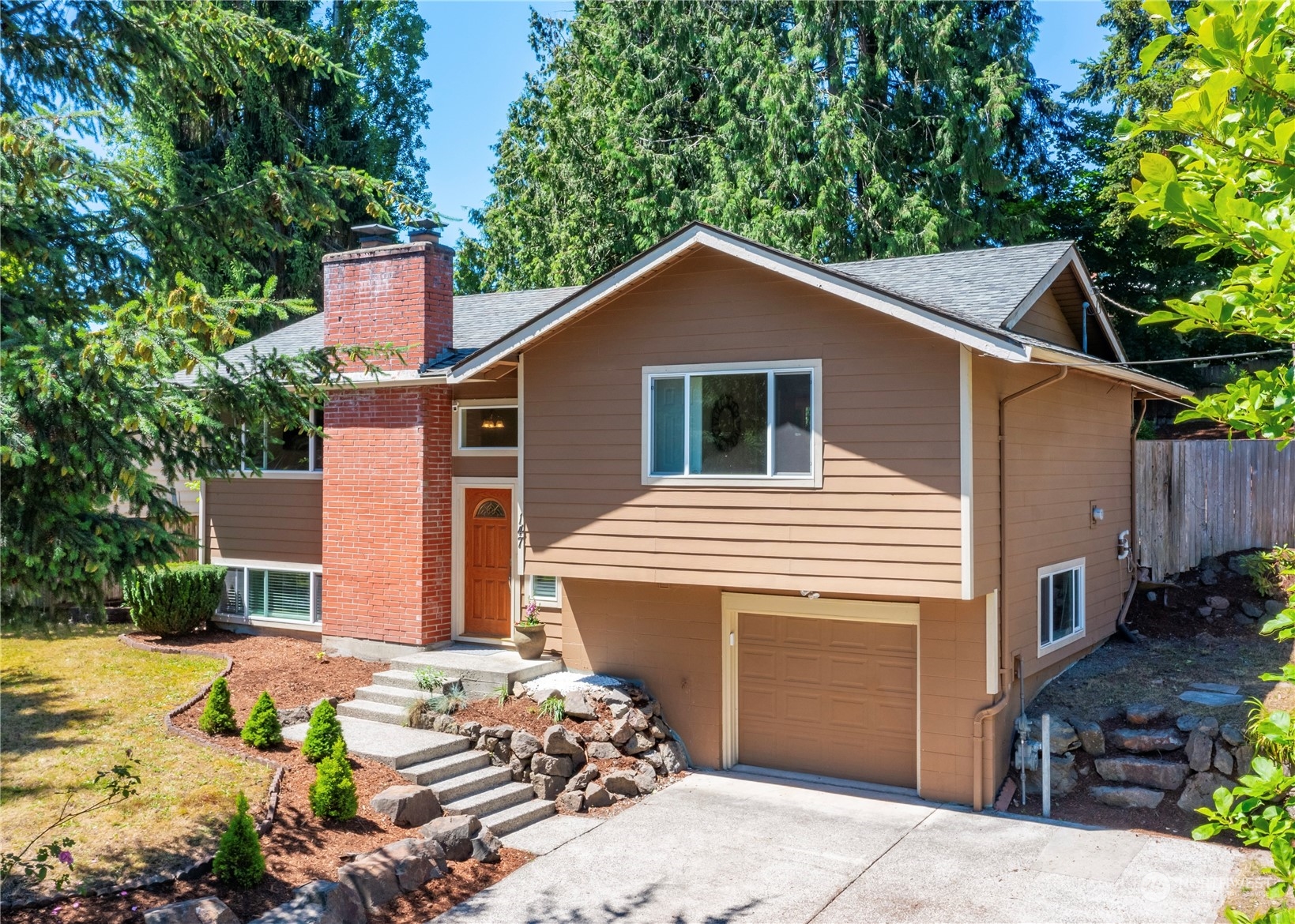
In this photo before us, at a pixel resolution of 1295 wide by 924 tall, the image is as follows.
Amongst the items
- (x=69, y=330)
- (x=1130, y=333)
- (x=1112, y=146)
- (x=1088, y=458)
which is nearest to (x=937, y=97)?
(x=1112, y=146)

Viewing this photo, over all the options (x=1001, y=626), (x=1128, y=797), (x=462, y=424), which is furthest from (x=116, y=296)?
(x=1128, y=797)

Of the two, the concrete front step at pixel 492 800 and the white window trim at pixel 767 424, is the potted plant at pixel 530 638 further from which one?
the white window trim at pixel 767 424

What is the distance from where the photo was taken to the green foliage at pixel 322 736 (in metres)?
9.65

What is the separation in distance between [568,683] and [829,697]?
→ 3116 mm

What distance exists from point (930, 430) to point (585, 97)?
1959 cm

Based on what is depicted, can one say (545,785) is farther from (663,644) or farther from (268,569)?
(268,569)

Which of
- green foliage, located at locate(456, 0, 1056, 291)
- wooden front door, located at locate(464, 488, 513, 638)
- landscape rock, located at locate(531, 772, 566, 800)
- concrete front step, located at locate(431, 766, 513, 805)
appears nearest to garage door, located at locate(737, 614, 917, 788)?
landscape rock, located at locate(531, 772, 566, 800)

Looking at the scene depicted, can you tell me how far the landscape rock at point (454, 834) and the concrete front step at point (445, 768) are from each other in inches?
37.7

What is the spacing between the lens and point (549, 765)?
10.3m

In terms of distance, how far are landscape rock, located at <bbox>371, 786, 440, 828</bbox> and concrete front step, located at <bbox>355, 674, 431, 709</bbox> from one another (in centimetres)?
227

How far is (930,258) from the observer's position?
535 inches

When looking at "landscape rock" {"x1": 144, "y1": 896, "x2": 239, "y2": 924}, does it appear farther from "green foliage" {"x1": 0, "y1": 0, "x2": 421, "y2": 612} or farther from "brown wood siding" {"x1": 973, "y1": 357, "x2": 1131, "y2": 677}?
"brown wood siding" {"x1": 973, "y1": 357, "x2": 1131, "y2": 677}

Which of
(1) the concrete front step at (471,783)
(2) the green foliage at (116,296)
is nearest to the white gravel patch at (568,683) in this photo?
(1) the concrete front step at (471,783)

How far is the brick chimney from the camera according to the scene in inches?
521
